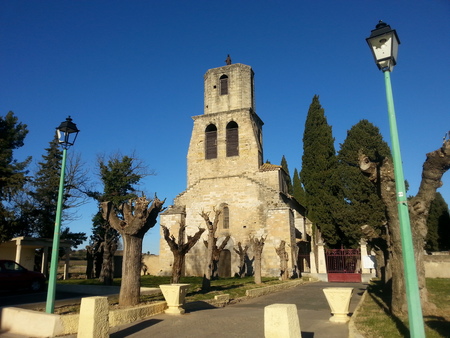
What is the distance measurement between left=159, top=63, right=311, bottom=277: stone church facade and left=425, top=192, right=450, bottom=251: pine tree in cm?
1962

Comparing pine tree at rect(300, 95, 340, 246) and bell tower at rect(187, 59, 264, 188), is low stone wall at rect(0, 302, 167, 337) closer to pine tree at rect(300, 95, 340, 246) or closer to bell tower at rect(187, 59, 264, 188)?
bell tower at rect(187, 59, 264, 188)

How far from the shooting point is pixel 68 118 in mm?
10039

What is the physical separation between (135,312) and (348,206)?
83.9ft

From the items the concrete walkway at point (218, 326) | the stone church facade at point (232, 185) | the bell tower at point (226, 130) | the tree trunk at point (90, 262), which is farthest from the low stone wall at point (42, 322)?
the bell tower at point (226, 130)

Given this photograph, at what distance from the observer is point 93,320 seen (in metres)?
6.38

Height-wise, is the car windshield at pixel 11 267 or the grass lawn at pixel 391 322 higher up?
the car windshield at pixel 11 267

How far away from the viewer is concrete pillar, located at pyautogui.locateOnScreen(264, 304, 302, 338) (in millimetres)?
5477

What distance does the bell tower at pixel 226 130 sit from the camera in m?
29.1

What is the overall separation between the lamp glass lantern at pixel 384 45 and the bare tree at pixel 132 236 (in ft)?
26.4

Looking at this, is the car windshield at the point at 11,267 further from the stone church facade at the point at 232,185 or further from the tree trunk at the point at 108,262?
the stone church facade at the point at 232,185

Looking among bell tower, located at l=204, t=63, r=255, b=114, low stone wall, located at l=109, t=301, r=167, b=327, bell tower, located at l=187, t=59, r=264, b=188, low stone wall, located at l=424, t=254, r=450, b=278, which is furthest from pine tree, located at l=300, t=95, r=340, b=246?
low stone wall, located at l=109, t=301, r=167, b=327

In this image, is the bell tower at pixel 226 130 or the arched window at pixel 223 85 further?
the arched window at pixel 223 85

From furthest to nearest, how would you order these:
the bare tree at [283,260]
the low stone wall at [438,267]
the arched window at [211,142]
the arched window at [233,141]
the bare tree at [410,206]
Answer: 1. the arched window at [211,142]
2. the arched window at [233,141]
3. the bare tree at [283,260]
4. the low stone wall at [438,267]
5. the bare tree at [410,206]

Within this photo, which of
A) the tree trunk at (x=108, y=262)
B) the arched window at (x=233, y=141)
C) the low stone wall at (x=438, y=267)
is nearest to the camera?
the tree trunk at (x=108, y=262)
